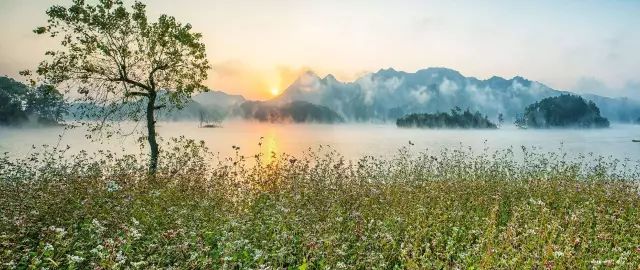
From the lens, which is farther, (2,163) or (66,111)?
(66,111)

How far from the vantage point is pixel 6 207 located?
11.5m

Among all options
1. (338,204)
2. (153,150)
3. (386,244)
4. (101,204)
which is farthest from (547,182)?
(153,150)

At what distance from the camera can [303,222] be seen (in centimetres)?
1129

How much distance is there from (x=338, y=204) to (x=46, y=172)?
35.3 ft

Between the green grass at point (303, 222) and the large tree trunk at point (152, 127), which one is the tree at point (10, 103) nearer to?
the large tree trunk at point (152, 127)

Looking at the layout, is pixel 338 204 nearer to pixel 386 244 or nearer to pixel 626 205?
pixel 386 244

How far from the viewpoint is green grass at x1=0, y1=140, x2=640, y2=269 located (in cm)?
875

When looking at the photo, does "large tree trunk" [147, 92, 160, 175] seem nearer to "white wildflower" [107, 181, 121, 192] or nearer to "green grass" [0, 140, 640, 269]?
"green grass" [0, 140, 640, 269]

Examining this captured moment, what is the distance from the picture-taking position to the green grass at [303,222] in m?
8.75

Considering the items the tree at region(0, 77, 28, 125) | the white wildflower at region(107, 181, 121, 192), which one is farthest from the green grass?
the tree at region(0, 77, 28, 125)

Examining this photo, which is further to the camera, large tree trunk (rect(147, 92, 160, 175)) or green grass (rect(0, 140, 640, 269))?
large tree trunk (rect(147, 92, 160, 175))

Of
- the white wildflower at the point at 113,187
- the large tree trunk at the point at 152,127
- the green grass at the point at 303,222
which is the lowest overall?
the green grass at the point at 303,222

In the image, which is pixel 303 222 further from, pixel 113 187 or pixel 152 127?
pixel 152 127

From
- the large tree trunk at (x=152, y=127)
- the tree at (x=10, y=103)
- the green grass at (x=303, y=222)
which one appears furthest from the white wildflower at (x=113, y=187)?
the tree at (x=10, y=103)
